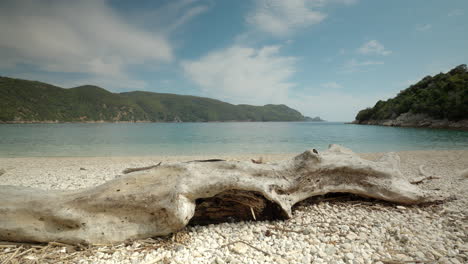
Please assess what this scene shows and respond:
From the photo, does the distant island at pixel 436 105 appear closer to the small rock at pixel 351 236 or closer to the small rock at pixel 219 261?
the small rock at pixel 351 236

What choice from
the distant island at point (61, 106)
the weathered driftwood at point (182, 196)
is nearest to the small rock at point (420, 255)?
the weathered driftwood at point (182, 196)

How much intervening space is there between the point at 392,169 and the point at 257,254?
3.62 metres

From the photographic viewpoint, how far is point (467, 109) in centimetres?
4153

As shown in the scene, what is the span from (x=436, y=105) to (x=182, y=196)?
67.2 metres

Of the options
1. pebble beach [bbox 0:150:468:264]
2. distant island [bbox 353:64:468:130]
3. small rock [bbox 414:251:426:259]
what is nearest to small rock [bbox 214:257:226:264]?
pebble beach [bbox 0:150:468:264]

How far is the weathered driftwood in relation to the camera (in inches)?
121

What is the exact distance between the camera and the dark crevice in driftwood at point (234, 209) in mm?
3648

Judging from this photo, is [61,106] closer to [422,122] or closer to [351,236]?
[351,236]

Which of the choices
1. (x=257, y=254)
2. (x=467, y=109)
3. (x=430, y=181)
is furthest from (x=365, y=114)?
(x=257, y=254)

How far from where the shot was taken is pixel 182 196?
3.18 metres

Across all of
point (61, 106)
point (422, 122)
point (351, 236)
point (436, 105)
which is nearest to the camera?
point (351, 236)

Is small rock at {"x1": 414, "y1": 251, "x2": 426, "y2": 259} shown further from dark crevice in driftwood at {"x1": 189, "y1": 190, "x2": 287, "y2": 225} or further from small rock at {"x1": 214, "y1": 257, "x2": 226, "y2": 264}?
small rock at {"x1": 214, "y1": 257, "x2": 226, "y2": 264}

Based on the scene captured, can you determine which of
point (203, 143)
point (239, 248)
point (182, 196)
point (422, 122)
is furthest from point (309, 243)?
point (422, 122)

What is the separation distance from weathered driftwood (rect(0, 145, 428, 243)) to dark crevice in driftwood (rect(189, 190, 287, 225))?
17mm
